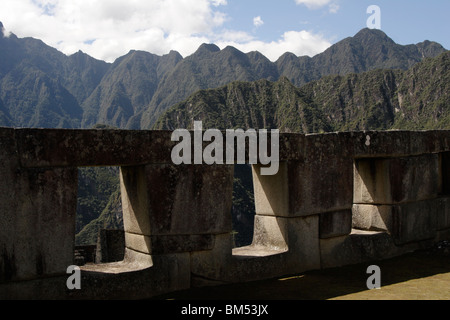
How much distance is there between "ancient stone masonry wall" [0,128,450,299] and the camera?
3770 millimetres

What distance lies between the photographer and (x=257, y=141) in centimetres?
490

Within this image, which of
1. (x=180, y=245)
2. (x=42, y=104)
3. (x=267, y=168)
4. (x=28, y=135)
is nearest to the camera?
(x=28, y=135)

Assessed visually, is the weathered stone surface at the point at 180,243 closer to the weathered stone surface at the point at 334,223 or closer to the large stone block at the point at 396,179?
the weathered stone surface at the point at 334,223

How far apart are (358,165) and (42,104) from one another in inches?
7210

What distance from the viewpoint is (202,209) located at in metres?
4.58

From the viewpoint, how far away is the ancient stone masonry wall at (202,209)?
3.77m

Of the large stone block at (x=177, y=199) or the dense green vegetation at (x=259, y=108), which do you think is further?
the dense green vegetation at (x=259, y=108)

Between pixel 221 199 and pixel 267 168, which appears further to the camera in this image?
pixel 267 168

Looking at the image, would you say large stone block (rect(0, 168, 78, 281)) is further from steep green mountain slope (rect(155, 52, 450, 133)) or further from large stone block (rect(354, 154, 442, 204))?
steep green mountain slope (rect(155, 52, 450, 133))

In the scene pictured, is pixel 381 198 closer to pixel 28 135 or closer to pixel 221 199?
pixel 221 199

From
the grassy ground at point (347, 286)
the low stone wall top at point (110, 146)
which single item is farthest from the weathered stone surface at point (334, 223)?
the low stone wall top at point (110, 146)

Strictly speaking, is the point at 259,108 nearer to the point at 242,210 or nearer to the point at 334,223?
the point at 242,210

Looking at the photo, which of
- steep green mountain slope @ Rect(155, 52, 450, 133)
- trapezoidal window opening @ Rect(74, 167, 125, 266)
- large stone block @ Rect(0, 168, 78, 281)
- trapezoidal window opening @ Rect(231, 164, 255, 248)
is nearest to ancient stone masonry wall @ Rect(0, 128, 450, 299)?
large stone block @ Rect(0, 168, 78, 281)

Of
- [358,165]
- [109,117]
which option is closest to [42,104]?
[109,117]
